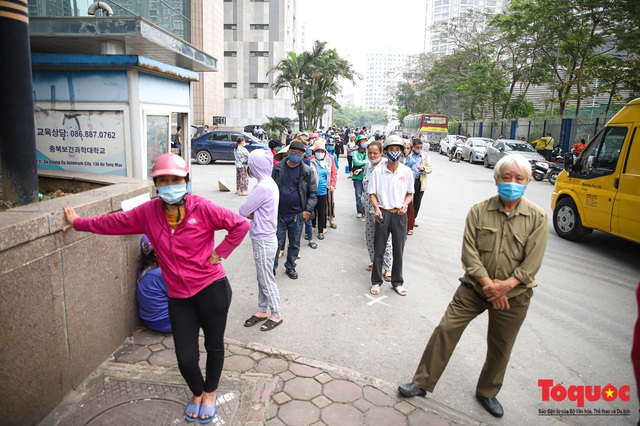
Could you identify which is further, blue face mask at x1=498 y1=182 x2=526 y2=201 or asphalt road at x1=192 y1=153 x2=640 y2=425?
asphalt road at x1=192 y1=153 x2=640 y2=425

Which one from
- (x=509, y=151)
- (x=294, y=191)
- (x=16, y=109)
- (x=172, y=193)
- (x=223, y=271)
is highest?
(x=16, y=109)

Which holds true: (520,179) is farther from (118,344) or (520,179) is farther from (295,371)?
(118,344)

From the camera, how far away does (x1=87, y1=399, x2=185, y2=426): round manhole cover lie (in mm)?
2969

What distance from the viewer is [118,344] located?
3.91 m

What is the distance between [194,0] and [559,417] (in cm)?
3123

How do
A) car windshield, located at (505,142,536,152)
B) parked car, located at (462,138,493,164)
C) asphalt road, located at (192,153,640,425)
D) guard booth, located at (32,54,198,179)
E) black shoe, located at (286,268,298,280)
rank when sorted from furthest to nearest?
parked car, located at (462,138,493,164) → car windshield, located at (505,142,536,152) → black shoe, located at (286,268,298,280) → guard booth, located at (32,54,198,179) → asphalt road, located at (192,153,640,425)

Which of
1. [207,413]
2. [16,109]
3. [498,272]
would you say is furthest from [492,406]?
[16,109]

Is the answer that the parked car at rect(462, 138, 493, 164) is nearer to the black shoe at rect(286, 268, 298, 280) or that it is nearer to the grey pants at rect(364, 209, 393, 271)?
the grey pants at rect(364, 209, 393, 271)

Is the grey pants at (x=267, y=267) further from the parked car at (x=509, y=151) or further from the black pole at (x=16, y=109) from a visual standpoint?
the parked car at (x=509, y=151)

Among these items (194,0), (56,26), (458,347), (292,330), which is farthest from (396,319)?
(194,0)

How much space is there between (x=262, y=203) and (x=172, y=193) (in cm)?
171

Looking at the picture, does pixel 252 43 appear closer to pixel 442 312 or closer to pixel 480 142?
pixel 480 142

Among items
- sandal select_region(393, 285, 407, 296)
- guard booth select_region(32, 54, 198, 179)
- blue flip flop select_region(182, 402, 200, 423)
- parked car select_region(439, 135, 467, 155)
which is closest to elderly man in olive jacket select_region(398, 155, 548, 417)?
blue flip flop select_region(182, 402, 200, 423)

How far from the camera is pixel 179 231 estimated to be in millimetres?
2777
